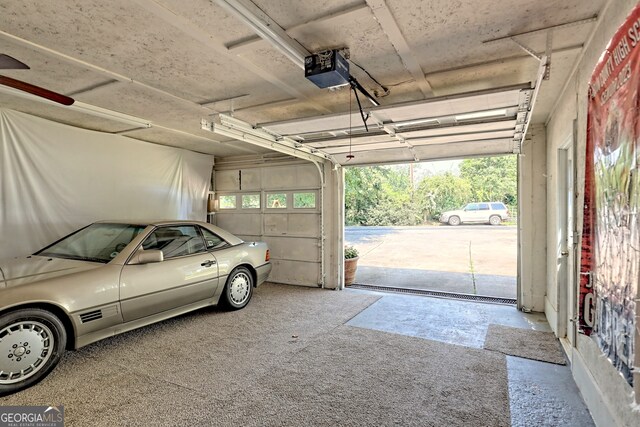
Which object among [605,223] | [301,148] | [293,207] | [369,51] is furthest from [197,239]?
[605,223]

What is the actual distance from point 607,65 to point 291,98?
2.54 m

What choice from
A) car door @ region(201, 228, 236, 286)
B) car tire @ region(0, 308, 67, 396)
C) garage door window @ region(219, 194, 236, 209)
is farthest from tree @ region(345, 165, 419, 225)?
car tire @ region(0, 308, 67, 396)

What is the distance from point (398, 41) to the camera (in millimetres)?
2189

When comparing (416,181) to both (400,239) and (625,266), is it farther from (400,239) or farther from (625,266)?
(625,266)

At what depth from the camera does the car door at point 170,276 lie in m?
3.08

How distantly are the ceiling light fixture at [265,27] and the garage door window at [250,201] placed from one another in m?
4.42

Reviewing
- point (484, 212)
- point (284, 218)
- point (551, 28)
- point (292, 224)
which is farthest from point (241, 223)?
point (484, 212)

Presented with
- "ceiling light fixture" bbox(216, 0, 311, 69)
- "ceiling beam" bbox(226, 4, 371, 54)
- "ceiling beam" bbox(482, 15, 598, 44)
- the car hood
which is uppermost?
"ceiling beam" bbox(226, 4, 371, 54)

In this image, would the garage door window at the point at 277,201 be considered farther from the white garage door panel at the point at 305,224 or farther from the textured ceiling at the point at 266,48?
the textured ceiling at the point at 266,48

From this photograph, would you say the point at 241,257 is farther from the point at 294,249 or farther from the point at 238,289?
the point at 294,249

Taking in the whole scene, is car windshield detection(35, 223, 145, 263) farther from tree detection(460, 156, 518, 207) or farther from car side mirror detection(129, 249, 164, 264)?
tree detection(460, 156, 518, 207)

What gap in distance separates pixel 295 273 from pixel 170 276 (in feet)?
9.40

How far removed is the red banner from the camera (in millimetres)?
1327

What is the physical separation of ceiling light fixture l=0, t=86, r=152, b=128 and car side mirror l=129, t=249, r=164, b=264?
1.62 metres
